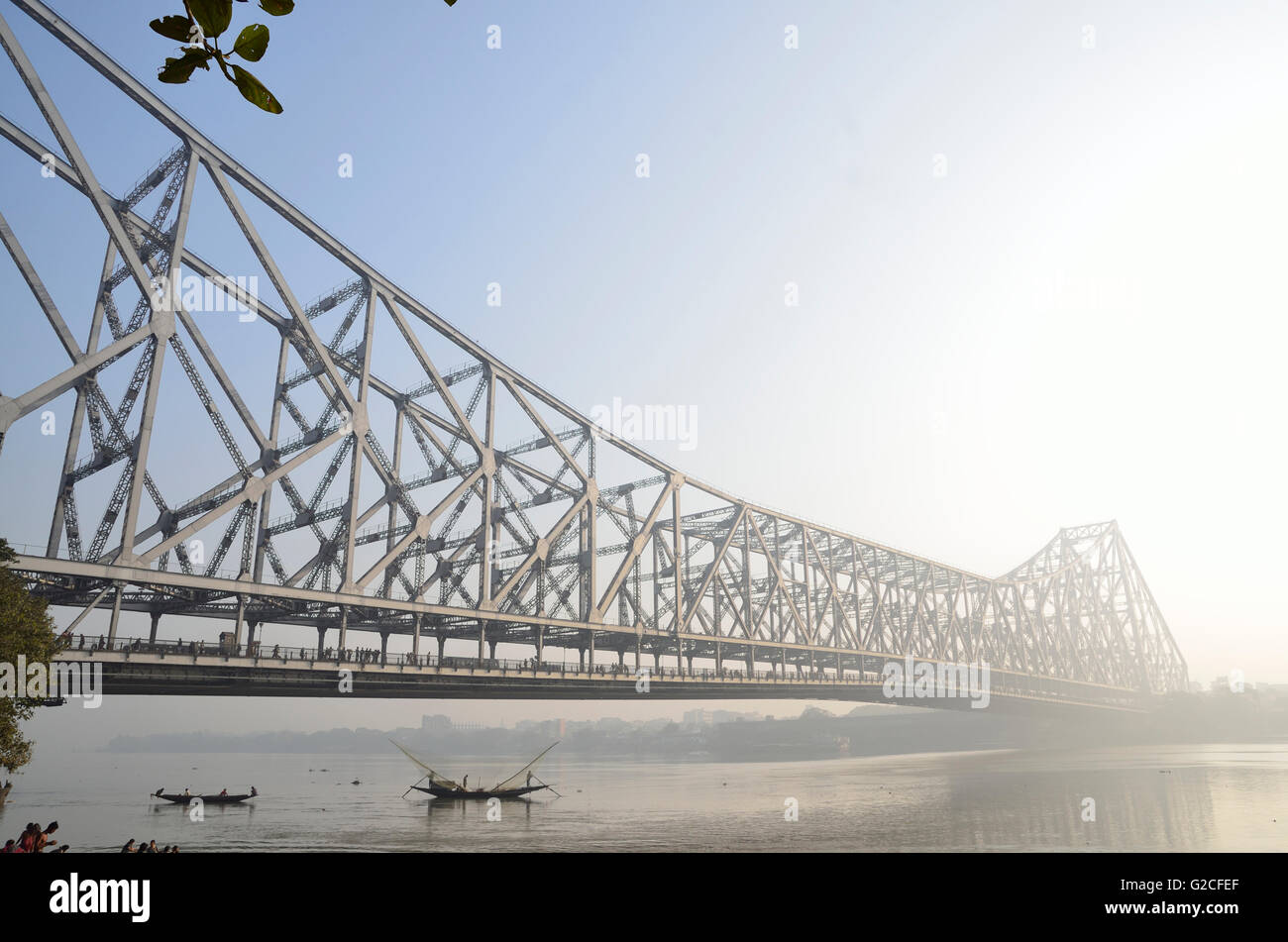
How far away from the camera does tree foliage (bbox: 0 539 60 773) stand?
2962 cm

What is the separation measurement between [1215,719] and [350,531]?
184 m

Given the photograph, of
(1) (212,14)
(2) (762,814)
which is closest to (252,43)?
(1) (212,14)

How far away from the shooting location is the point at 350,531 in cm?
4734

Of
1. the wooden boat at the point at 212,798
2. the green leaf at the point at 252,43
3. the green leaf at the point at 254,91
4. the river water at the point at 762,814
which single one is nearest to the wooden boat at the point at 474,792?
the river water at the point at 762,814

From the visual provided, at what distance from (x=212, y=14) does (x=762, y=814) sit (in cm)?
6473

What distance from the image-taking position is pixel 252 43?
253 cm

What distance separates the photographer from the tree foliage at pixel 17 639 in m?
29.6

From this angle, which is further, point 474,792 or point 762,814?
point 474,792

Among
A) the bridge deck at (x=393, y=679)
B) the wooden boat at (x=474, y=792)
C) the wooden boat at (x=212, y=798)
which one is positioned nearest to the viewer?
the bridge deck at (x=393, y=679)

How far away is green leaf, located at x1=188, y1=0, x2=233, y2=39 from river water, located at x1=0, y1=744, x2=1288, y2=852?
147 feet

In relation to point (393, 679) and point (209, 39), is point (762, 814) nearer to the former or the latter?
point (393, 679)

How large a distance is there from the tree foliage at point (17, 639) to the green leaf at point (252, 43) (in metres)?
34.8

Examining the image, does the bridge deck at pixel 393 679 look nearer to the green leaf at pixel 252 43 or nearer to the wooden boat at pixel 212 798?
the wooden boat at pixel 212 798

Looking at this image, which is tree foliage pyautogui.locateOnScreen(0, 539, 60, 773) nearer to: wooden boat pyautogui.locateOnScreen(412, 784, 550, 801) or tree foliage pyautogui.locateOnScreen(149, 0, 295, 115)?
tree foliage pyautogui.locateOnScreen(149, 0, 295, 115)
